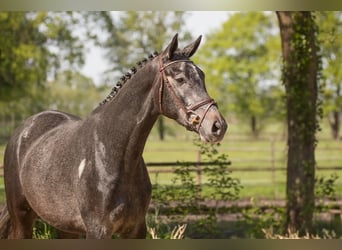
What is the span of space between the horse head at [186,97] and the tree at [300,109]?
10.1ft

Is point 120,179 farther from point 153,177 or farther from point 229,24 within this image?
point 229,24

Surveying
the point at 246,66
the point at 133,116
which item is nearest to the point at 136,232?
the point at 133,116

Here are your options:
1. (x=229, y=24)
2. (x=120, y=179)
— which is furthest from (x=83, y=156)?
(x=229, y=24)

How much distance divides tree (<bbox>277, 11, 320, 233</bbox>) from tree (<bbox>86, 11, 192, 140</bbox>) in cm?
131

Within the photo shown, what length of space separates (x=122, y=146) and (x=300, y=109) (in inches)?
128

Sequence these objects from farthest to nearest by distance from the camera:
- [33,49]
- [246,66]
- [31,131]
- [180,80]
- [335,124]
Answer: [246,66], [335,124], [33,49], [31,131], [180,80]

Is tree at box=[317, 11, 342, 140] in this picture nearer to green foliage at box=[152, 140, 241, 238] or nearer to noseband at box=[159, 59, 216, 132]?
green foliage at box=[152, 140, 241, 238]

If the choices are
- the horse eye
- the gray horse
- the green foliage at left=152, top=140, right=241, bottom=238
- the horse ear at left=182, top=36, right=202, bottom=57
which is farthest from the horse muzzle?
the green foliage at left=152, top=140, right=241, bottom=238

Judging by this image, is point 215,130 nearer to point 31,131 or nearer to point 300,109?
point 31,131

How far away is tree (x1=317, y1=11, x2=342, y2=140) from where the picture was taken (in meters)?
6.10

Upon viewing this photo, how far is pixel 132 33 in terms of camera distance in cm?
670

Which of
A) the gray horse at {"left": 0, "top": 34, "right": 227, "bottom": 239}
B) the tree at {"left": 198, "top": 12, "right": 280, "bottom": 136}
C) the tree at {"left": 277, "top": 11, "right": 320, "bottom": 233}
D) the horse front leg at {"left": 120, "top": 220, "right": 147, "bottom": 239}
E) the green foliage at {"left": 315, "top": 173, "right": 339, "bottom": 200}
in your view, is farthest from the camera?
the tree at {"left": 198, "top": 12, "right": 280, "bottom": 136}

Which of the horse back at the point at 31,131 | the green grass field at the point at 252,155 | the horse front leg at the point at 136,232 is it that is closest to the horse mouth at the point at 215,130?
the horse front leg at the point at 136,232

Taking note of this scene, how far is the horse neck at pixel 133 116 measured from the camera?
2912 millimetres
